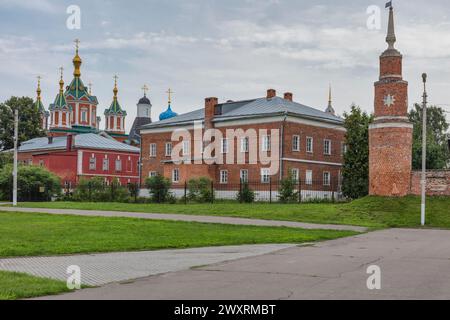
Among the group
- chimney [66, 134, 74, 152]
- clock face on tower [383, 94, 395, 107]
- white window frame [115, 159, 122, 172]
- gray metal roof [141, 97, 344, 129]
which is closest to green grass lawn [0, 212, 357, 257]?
clock face on tower [383, 94, 395, 107]

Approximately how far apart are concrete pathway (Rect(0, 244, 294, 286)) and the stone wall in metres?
18.0

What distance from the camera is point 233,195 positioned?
50094mm

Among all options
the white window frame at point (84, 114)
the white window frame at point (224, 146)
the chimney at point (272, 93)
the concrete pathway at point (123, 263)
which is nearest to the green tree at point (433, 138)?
the chimney at point (272, 93)

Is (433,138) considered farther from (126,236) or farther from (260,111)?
(126,236)

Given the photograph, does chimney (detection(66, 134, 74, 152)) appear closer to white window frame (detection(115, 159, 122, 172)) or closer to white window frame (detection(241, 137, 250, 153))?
white window frame (detection(115, 159, 122, 172))

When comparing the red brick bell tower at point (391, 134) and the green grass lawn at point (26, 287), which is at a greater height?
the red brick bell tower at point (391, 134)

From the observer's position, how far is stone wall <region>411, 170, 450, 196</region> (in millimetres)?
31828

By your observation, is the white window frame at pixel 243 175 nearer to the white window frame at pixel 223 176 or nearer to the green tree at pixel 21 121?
the white window frame at pixel 223 176

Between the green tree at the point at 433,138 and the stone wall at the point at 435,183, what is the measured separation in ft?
75.3

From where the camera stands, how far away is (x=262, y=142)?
51.1 metres

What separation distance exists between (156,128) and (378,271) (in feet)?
162

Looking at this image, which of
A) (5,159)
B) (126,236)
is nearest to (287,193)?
(126,236)

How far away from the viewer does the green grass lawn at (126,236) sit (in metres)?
15.7
